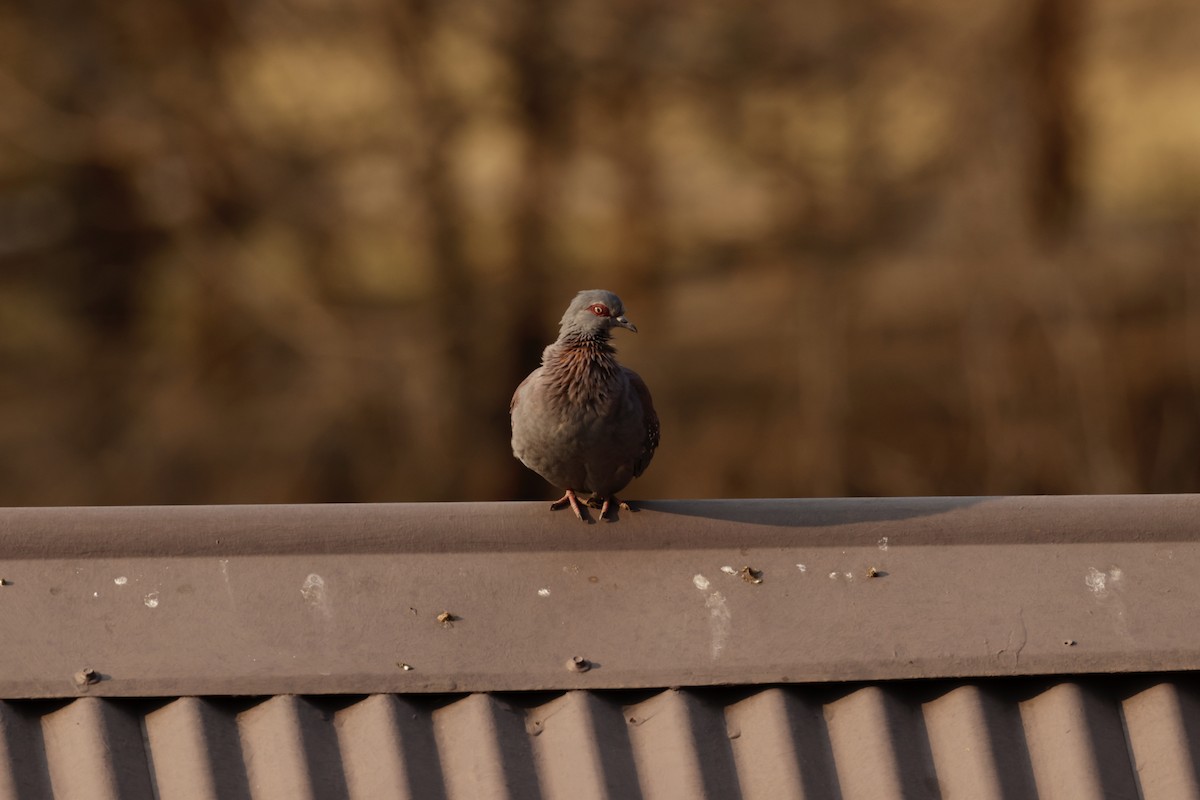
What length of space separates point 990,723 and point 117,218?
1033cm

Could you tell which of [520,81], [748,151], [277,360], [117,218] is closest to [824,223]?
[748,151]

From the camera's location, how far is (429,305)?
439 inches

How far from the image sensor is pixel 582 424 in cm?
348

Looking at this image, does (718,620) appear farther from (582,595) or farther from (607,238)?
(607,238)

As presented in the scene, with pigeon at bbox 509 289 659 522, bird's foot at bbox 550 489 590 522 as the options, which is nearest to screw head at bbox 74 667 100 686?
bird's foot at bbox 550 489 590 522

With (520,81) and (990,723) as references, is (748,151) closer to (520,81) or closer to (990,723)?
(520,81)

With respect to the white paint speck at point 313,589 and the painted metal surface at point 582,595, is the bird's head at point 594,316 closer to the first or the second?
the painted metal surface at point 582,595

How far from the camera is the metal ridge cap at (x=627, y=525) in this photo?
9.52 ft

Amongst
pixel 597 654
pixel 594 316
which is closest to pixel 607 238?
pixel 594 316

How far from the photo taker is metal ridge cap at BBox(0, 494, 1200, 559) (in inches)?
114

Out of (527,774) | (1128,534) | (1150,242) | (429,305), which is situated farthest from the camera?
(429,305)

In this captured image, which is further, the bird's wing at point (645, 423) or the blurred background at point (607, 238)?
the blurred background at point (607, 238)

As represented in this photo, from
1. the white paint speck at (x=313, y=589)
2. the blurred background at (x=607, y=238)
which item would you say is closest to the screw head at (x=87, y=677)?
the white paint speck at (x=313, y=589)

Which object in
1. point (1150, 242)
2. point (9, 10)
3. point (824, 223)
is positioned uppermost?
point (9, 10)
